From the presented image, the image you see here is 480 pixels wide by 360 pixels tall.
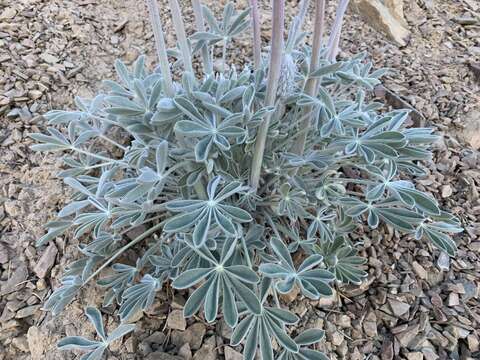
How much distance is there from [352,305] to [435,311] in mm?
253

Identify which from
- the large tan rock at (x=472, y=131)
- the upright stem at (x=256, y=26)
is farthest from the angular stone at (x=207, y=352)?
the large tan rock at (x=472, y=131)

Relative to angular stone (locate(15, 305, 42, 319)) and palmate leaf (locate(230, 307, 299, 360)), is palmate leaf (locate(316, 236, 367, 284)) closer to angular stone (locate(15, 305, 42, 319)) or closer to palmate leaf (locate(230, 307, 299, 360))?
palmate leaf (locate(230, 307, 299, 360))

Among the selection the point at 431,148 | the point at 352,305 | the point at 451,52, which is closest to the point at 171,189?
the point at 352,305

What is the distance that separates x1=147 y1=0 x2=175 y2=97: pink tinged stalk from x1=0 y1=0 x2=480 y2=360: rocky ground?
62cm

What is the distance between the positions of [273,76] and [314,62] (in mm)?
145

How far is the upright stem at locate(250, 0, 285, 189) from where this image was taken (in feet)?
3.49

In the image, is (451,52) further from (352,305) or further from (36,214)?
(36,214)

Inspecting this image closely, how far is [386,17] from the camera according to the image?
2.37 meters

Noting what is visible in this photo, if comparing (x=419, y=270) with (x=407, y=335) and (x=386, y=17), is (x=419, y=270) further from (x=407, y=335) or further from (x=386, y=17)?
(x=386, y=17)

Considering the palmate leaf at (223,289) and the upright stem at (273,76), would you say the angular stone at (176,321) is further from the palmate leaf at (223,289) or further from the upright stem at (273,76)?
the upright stem at (273,76)

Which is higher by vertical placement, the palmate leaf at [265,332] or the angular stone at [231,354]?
the palmate leaf at [265,332]

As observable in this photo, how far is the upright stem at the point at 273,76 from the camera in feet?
3.49

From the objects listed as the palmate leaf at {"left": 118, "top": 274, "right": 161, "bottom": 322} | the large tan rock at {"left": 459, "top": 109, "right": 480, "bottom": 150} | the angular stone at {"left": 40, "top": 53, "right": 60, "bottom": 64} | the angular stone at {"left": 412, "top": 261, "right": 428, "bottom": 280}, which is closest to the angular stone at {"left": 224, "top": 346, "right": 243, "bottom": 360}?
the palmate leaf at {"left": 118, "top": 274, "right": 161, "bottom": 322}

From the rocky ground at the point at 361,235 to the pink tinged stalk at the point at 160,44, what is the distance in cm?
62
